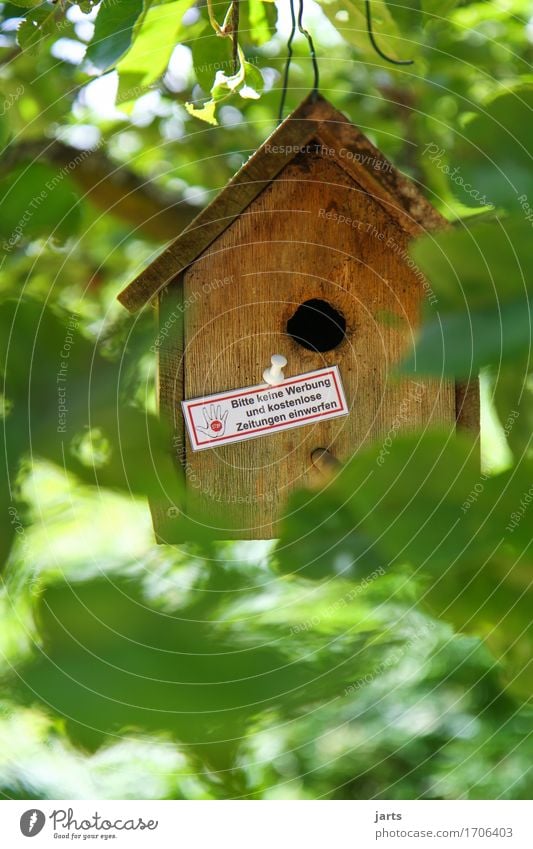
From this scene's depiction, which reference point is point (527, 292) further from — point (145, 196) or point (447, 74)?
point (447, 74)

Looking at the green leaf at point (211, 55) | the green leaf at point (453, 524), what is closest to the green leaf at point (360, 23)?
the green leaf at point (211, 55)

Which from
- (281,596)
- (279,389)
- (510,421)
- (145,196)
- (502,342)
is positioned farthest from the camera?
(145,196)

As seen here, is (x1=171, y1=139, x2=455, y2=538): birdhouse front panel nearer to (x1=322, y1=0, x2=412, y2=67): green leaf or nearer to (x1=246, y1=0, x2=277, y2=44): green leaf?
(x1=322, y1=0, x2=412, y2=67): green leaf

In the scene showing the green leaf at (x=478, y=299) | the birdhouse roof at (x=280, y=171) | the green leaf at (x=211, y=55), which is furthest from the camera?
the green leaf at (x=211, y=55)

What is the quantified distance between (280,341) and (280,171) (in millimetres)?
163

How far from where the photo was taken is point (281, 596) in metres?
1.07

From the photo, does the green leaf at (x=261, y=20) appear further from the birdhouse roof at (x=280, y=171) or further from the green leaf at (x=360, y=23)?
the birdhouse roof at (x=280, y=171)

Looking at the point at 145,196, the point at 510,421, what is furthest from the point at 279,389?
the point at 145,196

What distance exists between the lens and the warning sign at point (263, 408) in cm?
92

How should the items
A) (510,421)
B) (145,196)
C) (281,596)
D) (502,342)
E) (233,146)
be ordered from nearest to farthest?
(502,342)
(510,421)
(281,596)
(145,196)
(233,146)

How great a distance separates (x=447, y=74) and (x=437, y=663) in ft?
3.09

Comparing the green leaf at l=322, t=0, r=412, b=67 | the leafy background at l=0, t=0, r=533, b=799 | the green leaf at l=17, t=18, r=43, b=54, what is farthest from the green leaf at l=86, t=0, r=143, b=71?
the green leaf at l=322, t=0, r=412, b=67

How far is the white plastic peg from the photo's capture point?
0.92 meters

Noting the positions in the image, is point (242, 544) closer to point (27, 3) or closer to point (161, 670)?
point (161, 670)
